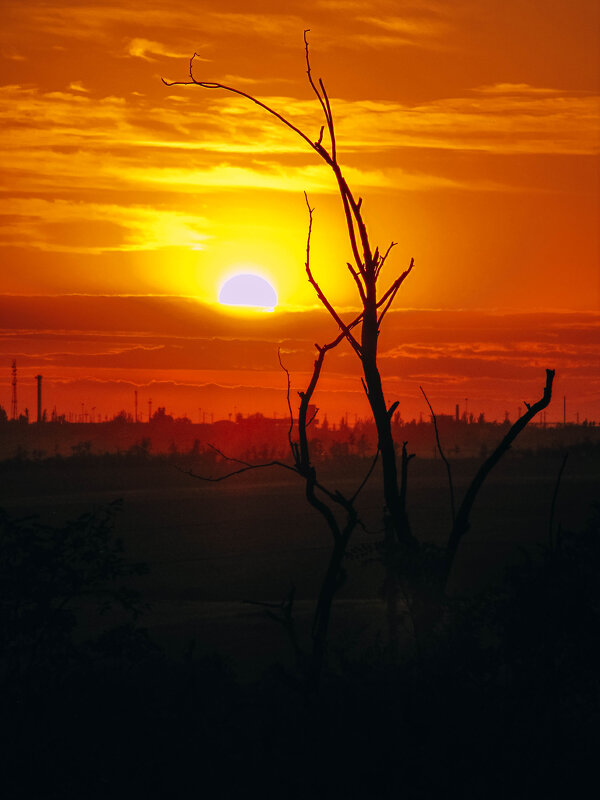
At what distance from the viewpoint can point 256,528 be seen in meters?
41.2

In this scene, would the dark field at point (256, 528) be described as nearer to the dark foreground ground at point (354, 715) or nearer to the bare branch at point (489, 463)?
the dark foreground ground at point (354, 715)

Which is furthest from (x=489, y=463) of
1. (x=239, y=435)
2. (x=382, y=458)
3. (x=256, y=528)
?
(x=239, y=435)

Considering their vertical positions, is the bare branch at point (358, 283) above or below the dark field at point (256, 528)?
above

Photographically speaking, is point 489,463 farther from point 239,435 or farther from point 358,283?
point 239,435

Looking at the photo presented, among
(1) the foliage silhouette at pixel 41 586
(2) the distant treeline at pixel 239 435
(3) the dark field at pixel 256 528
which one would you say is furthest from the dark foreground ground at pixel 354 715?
(2) the distant treeline at pixel 239 435


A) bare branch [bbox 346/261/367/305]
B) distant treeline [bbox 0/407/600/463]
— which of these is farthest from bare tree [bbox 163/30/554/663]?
distant treeline [bbox 0/407/600/463]

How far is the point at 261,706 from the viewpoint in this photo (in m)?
11.2

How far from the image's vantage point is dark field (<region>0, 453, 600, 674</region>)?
19609 millimetres

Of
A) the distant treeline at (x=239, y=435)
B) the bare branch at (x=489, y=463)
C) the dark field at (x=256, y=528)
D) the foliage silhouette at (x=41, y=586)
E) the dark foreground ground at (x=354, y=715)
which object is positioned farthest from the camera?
the distant treeline at (x=239, y=435)

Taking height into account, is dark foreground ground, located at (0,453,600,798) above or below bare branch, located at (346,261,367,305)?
below

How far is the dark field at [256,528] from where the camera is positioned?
1961 centimetres

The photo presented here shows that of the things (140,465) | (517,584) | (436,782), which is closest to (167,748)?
(436,782)

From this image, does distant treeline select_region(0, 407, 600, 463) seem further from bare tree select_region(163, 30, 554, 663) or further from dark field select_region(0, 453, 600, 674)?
bare tree select_region(163, 30, 554, 663)

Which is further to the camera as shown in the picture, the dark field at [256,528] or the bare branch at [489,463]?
the dark field at [256,528]
